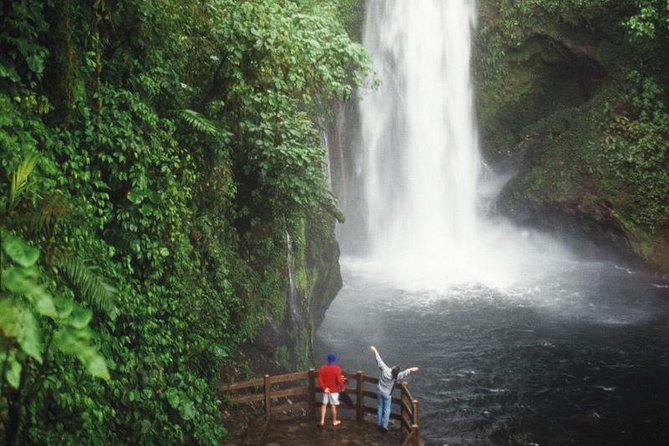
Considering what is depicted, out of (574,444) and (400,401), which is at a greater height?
(400,401)

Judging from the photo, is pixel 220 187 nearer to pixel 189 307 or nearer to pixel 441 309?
pixel 189 307

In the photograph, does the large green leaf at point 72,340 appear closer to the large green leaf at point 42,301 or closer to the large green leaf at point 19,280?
the large green leaf at point 42,301

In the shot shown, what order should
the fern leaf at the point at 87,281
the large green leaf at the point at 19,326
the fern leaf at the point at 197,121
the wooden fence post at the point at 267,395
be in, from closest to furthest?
1. the large green leaf at the point at 19,326
2. the fern leaf at the point at 87,281
3. the fern leaf at the point at 197,121
4. the wooden fence post at the point at 267,395

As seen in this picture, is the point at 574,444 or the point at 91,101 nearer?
the point at 91,101

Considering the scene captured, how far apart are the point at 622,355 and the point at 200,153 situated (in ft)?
44.6

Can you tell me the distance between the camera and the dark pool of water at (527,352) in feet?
42.2

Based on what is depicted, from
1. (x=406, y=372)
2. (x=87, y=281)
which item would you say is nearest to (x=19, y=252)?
(x=87, y=281)

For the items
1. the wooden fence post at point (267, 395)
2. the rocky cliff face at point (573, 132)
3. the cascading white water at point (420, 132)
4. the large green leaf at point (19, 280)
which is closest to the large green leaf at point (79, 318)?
the large green leaf at point (19, 280)

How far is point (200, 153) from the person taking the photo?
956 cm

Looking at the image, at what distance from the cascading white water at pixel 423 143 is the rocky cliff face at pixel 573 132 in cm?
126

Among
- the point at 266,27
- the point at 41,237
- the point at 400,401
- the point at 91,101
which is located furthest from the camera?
the point at 400,401

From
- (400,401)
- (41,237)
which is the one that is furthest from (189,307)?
(400,401)

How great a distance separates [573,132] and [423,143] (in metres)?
7.35

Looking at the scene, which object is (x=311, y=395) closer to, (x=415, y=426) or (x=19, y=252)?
(x=415, y=426)
